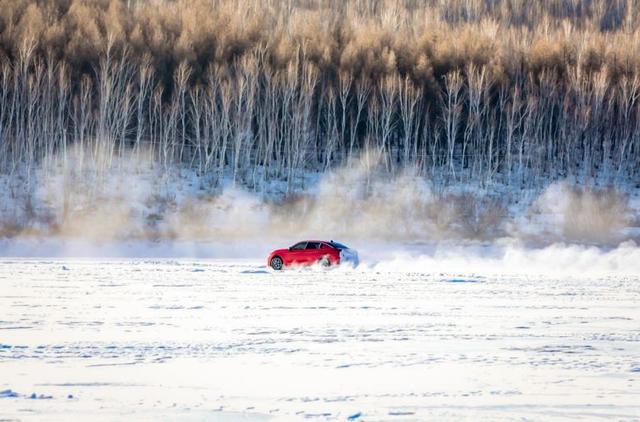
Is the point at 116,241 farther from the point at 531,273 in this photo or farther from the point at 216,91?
the point at 531,273

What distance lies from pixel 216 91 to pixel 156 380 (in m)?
49.9

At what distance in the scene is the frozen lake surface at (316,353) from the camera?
7.89 m

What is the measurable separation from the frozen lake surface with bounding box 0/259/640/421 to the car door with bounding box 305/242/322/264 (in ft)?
25.9

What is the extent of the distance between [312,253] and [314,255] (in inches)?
4.6

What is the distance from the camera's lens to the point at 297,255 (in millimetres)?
27516

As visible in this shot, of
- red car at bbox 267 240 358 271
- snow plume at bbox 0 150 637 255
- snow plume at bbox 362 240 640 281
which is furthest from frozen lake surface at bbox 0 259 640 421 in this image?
snow plume at bbox 0 150 637 255

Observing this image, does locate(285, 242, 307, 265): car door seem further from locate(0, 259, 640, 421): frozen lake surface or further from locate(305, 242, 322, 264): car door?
locate(0, 259, 640, 421): frozen lake surface

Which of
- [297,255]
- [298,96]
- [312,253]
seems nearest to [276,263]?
[297,255]

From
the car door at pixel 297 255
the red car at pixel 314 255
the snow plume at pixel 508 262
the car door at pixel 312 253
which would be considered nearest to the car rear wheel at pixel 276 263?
the red car at pixel 314 255

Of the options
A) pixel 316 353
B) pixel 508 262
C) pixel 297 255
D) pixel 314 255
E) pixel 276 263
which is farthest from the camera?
pixel 508 262

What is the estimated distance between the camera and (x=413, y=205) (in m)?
49.9

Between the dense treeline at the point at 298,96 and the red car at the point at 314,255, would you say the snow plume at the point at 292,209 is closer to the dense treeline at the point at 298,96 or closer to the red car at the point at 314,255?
the dense treeline at the point at 298,96

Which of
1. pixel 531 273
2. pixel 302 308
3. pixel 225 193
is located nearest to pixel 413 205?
pixel 225 193

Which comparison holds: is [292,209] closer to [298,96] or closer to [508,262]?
[298,96]
